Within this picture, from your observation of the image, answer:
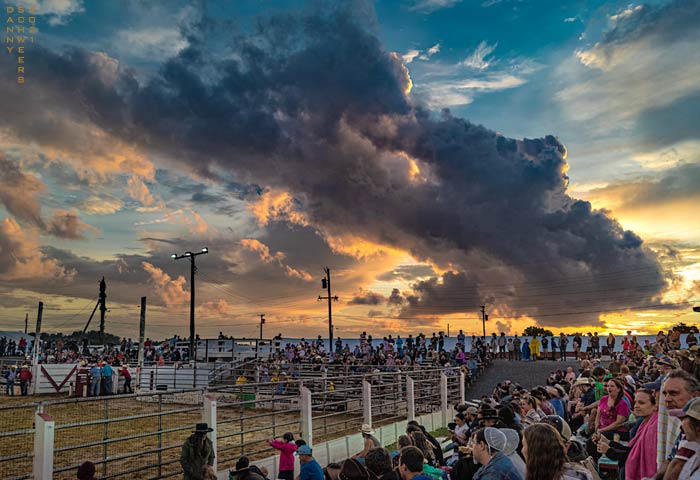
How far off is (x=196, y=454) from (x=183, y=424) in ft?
32.9

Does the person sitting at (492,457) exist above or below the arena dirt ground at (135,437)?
above

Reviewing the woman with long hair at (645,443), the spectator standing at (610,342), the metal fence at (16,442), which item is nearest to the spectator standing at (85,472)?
the metal fence at (16,442)

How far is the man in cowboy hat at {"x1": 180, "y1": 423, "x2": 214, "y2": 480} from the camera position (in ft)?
30.5

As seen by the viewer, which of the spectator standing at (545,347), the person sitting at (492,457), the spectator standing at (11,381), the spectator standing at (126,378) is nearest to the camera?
the person sitting at (492,457)

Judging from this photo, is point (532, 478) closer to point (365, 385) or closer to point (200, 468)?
point (200, 468)

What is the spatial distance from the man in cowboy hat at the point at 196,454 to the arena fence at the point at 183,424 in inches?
20.2

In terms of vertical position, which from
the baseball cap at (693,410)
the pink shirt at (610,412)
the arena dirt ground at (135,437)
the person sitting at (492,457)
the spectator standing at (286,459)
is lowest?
the arena dirt ground at (135,437)

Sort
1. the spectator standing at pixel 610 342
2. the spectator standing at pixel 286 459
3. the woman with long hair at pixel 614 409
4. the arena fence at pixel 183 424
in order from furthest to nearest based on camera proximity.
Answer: the spectator standing at pixel 610 342
the spectator standing at pixel 286 459
the arena fence at pixel 183 424
the woman with long hair at pixel 614 409

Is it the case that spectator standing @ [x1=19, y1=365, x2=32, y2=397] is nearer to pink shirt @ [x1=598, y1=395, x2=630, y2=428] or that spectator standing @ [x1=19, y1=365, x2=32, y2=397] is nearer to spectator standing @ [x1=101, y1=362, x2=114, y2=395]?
spectator standing @ [x1=101, y1=362, x2=114, y2=395]

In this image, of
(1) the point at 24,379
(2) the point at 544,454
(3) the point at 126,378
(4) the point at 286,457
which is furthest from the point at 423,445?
(1) the point at 24,379

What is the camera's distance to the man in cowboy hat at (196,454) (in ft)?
30.5

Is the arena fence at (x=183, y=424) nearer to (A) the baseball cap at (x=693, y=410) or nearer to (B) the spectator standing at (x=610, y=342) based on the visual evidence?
(A) the baseball cap at (x=693, y=410)

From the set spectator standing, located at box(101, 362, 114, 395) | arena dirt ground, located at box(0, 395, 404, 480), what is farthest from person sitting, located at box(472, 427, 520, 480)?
spectator standing, located at box(101, 362, 114, 395)

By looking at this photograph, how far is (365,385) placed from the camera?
16.0 metres
